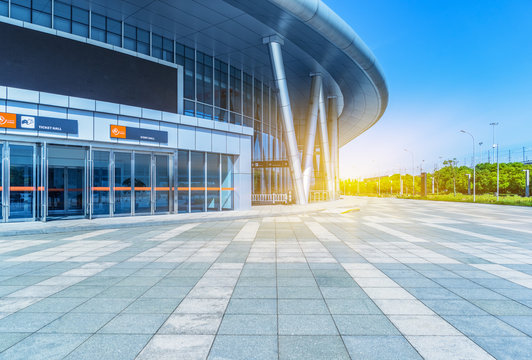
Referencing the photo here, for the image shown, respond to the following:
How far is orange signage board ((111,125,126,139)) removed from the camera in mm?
16188

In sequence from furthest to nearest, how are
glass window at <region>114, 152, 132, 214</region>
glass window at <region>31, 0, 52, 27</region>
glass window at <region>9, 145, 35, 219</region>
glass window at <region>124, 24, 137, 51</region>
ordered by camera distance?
1. glass window at <region>124, 24, 137, 51</region>
2. glass window at <region>31, 0, 52, 27</region>
3. glass window at <region>114, 152, 132, 214</region>
4. glass window at <region>9, 145, 35, 219</region>

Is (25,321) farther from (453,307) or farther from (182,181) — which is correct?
(182,181)

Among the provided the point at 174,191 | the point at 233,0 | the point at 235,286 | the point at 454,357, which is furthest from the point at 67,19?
the point at 454,357

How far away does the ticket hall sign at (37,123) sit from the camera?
44.7 feet

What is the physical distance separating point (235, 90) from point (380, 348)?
27.8 m

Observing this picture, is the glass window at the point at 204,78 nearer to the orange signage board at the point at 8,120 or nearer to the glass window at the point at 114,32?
the glass window at the point at 114,32

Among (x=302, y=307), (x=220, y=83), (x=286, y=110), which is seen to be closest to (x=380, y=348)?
(x=302, y=307)

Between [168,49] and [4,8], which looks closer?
[4,8]

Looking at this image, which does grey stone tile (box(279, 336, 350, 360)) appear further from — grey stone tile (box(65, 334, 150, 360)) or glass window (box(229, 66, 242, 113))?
glass window (box(229, 66, 242, 113))

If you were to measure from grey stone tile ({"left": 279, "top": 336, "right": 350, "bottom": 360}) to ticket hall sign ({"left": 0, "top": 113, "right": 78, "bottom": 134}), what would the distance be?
51.3ft

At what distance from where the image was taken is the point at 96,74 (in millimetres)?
16828

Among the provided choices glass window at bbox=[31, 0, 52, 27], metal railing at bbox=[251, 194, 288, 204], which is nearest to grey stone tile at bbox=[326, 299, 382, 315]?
glass window at bbox=[31, 0, 52, 27]

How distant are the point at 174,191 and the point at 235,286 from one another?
561 inches

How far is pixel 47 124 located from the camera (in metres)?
14.3
